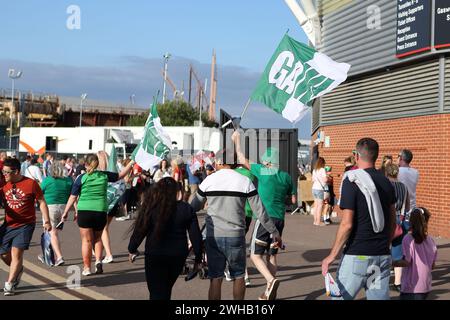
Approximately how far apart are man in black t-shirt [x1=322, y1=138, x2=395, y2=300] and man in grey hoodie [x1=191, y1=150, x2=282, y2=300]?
1.47 m

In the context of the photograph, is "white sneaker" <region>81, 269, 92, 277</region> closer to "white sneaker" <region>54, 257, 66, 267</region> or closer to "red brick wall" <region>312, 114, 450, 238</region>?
"white sneaker" <region>54, 257, 66, 267</region>

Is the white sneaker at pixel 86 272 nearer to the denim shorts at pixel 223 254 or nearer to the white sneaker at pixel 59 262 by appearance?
the white sneaker at pixel 59 262

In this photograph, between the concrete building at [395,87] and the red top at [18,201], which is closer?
the red top at [18,201]

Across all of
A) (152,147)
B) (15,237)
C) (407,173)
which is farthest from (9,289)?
(407,173)

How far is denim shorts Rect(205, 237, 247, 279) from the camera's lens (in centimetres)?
655

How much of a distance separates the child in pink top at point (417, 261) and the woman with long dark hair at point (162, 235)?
2.18 meters

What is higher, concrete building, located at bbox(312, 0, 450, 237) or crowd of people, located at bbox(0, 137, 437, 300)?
concrete building, located at bbox(312, 0, 450, 237)

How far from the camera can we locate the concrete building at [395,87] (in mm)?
14387

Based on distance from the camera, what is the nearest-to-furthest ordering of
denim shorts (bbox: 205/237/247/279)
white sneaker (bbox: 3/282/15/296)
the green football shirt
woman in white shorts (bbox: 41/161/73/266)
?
denim shorts (bbox: 205/237/247/279), white sneaker (bbox: 3/282/15/296), the green football shirt, woman in white shorts (bbox: 41/161/73/266)

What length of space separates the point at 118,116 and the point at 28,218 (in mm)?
82855

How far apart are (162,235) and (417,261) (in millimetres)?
2548

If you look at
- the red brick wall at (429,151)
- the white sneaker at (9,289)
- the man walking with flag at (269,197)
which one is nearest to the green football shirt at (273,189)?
the man walking with flag at (269,197)

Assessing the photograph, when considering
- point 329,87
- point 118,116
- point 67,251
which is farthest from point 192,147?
point 118,116

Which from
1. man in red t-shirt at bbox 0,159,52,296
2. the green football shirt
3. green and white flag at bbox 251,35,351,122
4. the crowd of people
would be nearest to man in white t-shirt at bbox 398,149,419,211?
the crowd of people
